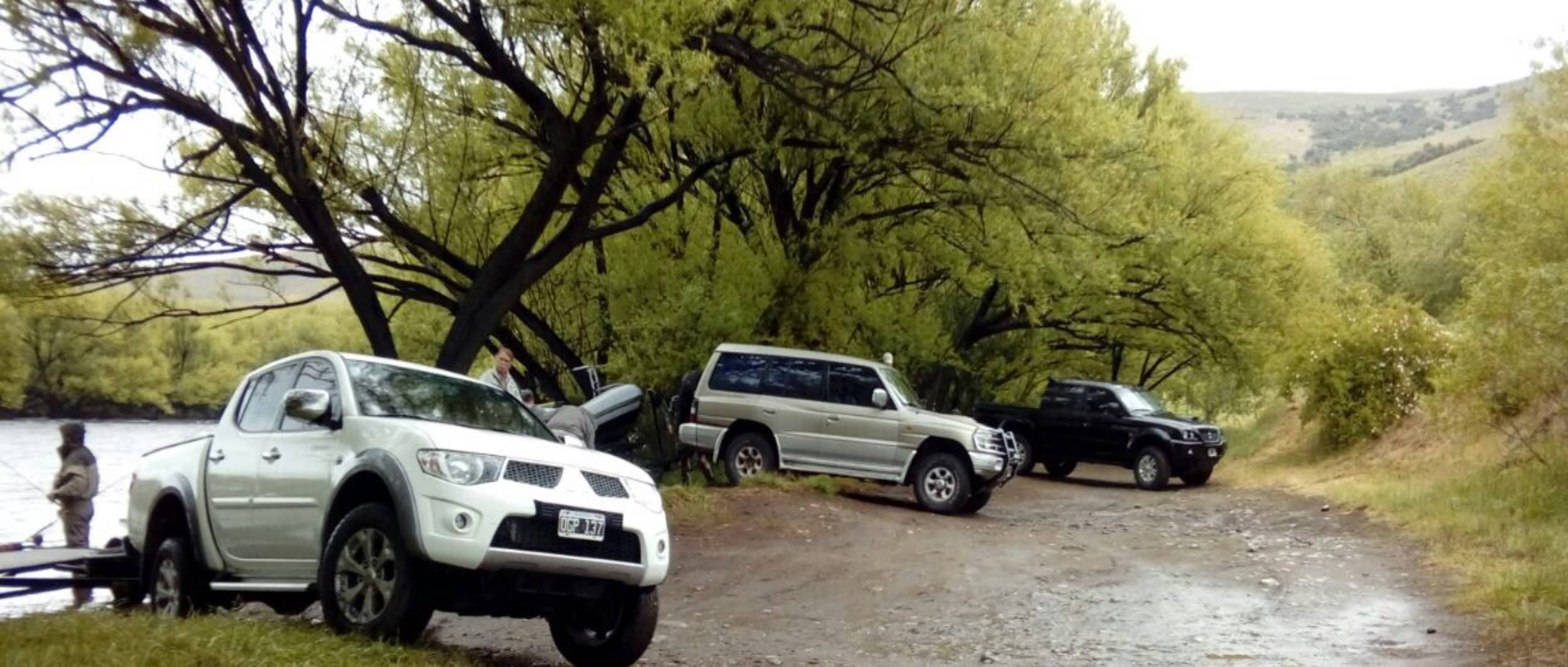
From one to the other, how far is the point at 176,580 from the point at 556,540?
3360mm

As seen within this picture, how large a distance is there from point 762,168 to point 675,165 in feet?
4.90

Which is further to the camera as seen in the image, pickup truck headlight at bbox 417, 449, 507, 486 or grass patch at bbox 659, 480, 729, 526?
grass patch at bbox 659, 480, 729, 526

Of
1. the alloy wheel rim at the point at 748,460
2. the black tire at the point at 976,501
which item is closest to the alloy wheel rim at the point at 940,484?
the black tire at the point at 976,501

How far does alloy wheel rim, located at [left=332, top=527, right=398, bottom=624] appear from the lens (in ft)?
23.3

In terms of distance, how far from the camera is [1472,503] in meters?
15.3

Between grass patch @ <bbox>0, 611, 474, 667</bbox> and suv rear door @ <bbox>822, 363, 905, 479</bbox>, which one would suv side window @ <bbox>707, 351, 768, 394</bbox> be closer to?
suv rear door @ <bbox>822, 363, 905, 479</bbox>

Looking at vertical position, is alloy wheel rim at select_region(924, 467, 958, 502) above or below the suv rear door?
below

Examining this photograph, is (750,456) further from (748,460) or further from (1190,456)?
(1190,456)

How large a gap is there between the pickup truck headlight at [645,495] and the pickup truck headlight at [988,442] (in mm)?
10229

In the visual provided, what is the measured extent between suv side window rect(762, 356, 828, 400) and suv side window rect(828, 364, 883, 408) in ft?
0.45

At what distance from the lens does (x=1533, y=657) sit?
812 cm

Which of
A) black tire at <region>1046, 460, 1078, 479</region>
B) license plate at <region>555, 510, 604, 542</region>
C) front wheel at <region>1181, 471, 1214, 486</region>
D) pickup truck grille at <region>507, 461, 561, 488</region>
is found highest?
pickup truck grille at <region>507, 461, 561, 488</region>

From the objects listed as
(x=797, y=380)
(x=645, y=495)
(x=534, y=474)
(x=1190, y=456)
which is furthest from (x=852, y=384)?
(x=534, y=474)

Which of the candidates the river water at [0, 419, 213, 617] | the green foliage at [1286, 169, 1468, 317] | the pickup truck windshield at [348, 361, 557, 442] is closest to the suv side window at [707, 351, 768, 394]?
the river water at [0, 419, 213, 617]
